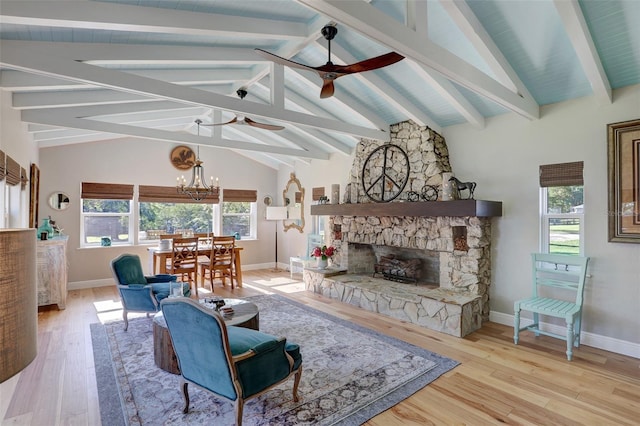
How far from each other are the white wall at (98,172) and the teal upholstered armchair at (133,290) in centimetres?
285

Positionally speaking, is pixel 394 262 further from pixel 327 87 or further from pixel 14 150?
pixel 14 150

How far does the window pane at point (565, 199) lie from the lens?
12.8 feet

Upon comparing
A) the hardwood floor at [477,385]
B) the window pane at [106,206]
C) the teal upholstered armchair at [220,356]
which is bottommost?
the hardwood floor at [477,385]

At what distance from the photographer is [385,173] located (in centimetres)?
561

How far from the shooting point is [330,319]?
15.1 feet

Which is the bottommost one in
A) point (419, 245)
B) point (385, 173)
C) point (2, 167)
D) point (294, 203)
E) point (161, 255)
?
point (161, 255)

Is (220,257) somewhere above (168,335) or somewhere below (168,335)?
above

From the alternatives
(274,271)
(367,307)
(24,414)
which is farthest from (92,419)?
(274,271)

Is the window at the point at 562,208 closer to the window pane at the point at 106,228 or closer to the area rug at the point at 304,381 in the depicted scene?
the area rug at the point at 304,381

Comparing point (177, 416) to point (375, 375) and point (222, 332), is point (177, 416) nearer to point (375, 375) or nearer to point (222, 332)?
point (222, 332)

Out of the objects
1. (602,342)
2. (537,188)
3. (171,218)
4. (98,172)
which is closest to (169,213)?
(171,218)

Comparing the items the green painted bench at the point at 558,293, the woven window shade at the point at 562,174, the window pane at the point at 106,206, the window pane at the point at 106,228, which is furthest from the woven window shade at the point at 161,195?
the woven window shade at the point at 562,174

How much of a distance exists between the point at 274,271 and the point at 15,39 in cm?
635

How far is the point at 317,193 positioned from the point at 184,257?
121 inches
